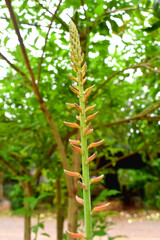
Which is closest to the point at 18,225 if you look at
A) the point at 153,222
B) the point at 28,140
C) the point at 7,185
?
the point at 7,185

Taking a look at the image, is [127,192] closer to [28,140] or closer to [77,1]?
[28,140]

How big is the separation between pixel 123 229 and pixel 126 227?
498 millimetres

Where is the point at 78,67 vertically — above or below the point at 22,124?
below

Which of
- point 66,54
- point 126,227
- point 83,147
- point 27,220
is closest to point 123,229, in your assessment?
point 126,227

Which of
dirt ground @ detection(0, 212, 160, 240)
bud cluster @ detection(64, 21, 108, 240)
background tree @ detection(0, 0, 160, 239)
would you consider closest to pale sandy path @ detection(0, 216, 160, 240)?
dirt ground @ detection(0, 212, 160, 240)

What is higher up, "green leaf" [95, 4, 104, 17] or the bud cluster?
"green leaf" [95, 4, 104, 17]

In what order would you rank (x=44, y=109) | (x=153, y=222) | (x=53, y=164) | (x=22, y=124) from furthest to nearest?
(x=153, y=222)
(x=53, y=164)
(x=22, y=124)
(x=44, y=109)

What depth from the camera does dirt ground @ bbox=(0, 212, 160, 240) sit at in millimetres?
8610

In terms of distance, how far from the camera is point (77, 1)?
1.53 meters

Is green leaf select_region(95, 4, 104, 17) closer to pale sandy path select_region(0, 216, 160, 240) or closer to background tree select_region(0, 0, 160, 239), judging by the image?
background tree select_region(0, 0, 160, 239)

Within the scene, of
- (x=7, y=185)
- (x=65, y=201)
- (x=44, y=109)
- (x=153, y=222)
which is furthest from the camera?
(x=7, y=185)

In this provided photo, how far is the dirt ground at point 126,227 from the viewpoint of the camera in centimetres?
861

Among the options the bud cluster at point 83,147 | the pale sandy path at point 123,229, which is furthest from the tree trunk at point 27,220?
the pale sandy path at point 123,229

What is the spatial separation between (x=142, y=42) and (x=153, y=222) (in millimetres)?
10027
